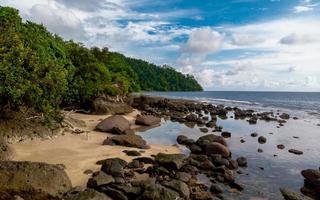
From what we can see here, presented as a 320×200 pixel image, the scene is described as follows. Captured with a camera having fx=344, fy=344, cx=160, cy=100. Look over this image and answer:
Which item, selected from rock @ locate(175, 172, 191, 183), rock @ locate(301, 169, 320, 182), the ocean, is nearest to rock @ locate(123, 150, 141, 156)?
rock @ locate(175, 172, 191, 183)

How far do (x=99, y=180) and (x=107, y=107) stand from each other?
68.6ft

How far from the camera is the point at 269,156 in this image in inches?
768

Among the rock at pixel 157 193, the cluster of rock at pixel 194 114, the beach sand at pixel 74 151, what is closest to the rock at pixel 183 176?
the rock at pixel 157 193

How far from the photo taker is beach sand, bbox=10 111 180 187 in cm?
1449

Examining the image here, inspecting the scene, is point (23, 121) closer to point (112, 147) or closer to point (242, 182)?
point (112, 147)

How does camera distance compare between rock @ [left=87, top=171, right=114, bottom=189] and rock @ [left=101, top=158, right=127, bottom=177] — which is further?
rock @ [left=101, top=158, right=127, bottom=177]

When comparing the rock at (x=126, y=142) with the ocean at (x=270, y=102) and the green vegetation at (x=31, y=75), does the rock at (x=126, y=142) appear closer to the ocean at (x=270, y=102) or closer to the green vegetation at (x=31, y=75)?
the green vegetation at (x=31, y=75)

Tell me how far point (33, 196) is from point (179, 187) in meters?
4.85

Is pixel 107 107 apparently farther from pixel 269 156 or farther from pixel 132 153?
pixel 269 156

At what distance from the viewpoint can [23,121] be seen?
704 inches

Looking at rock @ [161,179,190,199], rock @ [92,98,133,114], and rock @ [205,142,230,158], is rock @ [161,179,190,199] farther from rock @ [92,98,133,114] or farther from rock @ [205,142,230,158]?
rock @ [92,98,133,114]

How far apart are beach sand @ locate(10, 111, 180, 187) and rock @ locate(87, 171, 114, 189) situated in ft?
1.47

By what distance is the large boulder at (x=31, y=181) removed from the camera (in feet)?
34.3

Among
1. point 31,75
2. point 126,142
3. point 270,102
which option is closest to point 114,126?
point 126,142
